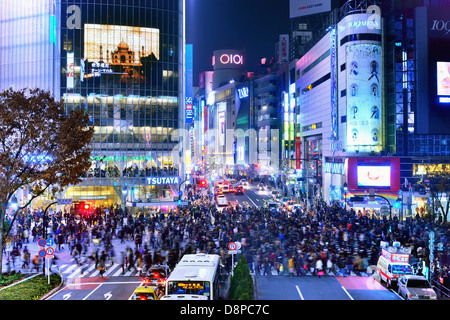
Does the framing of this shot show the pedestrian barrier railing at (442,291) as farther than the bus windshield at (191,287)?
Yes

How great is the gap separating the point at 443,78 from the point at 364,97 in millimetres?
9531

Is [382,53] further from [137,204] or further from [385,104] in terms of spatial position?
[137,204]

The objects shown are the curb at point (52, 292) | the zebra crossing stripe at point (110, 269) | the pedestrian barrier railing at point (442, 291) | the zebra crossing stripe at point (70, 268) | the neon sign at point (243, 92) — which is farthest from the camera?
the neon sign at point (243, 92)

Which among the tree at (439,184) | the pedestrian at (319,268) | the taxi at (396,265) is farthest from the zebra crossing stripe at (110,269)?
the tree at (439,184)

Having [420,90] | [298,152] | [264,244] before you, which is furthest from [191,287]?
[298,152]

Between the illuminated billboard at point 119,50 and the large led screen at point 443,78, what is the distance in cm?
3629

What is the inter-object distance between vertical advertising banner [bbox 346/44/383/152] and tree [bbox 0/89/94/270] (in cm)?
4242

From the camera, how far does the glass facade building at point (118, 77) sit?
187ft

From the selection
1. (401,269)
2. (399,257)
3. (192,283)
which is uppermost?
(192,283)

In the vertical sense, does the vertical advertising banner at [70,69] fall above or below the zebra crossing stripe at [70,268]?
above

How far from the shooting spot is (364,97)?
56062 millimetres

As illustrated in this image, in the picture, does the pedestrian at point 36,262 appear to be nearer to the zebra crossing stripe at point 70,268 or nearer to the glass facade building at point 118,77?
the zebra crossing stripe at point 70,268

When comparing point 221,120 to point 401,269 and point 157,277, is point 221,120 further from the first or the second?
point 401,269

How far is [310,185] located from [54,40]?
46246mm
